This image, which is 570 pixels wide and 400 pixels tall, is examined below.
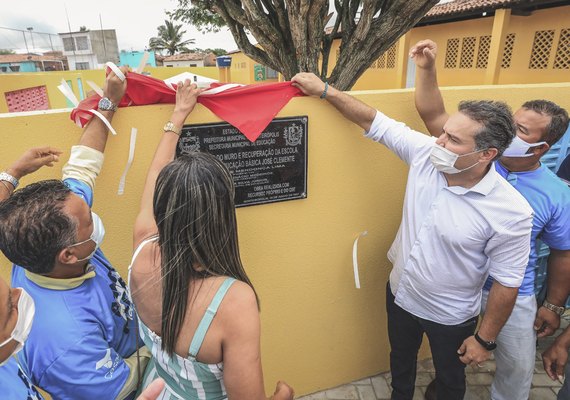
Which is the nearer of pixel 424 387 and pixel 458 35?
pixel 424 387

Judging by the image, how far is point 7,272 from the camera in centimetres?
174

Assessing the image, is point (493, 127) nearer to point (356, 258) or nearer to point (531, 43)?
point (356, 258)

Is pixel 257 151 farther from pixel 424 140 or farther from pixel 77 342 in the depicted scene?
pixel 77 342

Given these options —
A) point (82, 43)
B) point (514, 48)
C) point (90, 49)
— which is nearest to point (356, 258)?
point (514, 48)

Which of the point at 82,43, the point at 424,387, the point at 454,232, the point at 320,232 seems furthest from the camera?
the point at 82,43

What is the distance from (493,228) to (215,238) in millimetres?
1359

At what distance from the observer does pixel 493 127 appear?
1.70 meters

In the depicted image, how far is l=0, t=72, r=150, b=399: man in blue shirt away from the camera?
1136 mm

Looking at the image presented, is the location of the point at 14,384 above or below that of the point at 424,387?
above

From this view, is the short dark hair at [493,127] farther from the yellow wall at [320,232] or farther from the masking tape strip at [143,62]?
the masking tape strip at [143,62]

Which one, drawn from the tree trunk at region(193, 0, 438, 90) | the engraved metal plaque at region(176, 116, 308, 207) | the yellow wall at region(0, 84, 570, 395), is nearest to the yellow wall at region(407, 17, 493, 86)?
the tree trunk at region(193, 0, 438, 90)

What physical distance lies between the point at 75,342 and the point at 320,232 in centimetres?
150

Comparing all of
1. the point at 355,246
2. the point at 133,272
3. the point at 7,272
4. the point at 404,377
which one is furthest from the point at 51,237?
the point at 404,377

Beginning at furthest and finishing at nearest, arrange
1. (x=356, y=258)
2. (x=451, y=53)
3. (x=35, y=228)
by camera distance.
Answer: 1. (x=451, y=53)
2. (x=356, y=258)
3. (x=35, y=228)
